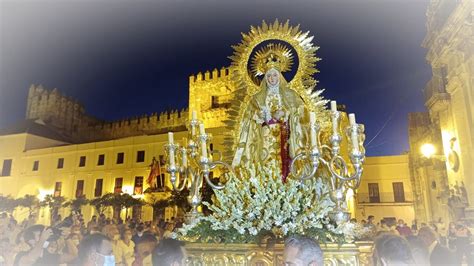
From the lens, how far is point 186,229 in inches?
151

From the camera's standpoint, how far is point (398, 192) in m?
19.2

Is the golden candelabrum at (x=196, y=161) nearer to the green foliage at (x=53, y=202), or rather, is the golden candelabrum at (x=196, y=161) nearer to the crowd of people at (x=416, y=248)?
the crowd of people at (x=416, y=248)

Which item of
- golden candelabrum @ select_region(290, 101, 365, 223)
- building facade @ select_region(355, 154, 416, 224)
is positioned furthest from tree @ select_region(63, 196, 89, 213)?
golden candelabrum @ select_region(290, 101, 365, 223)

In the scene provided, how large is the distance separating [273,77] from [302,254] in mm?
3018

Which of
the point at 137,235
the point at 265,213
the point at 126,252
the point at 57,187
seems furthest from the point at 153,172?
the point at 265,213

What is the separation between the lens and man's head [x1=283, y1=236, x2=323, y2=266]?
206 cm

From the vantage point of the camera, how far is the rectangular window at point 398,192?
62.3 feet

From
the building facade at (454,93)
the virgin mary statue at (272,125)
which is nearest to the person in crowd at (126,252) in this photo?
the virgin mary statue at (272,125)

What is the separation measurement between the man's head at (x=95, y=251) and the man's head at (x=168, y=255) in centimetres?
35

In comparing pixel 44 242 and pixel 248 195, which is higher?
pixel 248 195

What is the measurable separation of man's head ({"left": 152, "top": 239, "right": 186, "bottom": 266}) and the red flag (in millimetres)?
15707

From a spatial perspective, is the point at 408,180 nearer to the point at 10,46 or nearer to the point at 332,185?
the point at 332,185

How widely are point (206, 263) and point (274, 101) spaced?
7.21 ft

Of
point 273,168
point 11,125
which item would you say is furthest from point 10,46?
point 11,125
